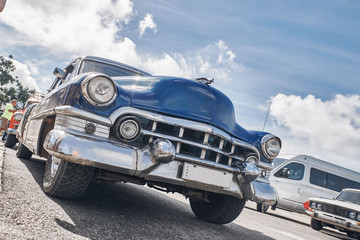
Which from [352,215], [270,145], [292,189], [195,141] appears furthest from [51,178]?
[292,189]

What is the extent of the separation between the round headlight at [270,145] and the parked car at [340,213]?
16.0 ft

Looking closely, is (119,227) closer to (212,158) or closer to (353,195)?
(212,158)

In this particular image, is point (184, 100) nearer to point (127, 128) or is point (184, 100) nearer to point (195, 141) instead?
point (195, 141)

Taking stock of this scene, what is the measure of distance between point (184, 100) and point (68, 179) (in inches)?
49.4

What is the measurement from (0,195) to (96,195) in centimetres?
117

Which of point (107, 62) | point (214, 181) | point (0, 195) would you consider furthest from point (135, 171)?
point (107, 62)

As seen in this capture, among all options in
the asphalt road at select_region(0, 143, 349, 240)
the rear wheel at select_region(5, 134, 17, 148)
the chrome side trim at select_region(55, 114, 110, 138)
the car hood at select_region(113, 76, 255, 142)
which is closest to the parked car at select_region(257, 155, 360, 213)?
the asphalt road at select_region(0, 143, 349, 240)

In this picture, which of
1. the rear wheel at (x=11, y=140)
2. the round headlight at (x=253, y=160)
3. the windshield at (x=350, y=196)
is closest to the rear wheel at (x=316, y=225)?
the windshield at (x=350, y=196)

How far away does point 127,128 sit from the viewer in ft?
8.70

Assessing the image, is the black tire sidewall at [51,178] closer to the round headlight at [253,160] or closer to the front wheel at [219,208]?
the front wheel at [219,208]

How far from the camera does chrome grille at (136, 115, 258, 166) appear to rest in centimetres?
278

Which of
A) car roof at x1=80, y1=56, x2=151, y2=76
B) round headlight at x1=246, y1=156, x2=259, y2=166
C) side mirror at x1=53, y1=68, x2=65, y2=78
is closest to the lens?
round headlight at x1=246, y1=156, x2=259, y2=166

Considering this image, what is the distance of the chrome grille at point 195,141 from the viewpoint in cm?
278

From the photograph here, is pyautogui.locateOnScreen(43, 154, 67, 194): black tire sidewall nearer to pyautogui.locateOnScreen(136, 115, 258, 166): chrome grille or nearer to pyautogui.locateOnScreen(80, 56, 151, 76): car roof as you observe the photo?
pyautogui.locateOnScreen(136, 115, 258, 166): chrome grille
